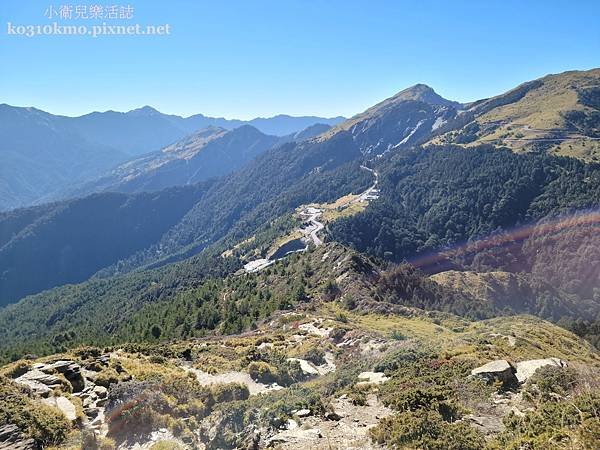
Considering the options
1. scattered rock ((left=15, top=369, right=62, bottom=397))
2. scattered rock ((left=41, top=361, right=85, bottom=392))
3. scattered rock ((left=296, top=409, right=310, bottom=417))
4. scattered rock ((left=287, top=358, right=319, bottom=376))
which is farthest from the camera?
scattered rock ((left=287, top=358, right=319, bottom=376))

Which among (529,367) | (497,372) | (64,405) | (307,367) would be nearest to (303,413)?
(497,372)

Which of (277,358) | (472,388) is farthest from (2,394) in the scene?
(472,388)

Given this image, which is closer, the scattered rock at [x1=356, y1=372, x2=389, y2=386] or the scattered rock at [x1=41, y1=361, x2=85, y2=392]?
the scattered rock at [x1=356, y1=372, x2=389, y2=386]

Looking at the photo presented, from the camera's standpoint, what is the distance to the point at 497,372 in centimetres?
1922

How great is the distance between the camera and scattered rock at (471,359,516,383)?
1914 cm

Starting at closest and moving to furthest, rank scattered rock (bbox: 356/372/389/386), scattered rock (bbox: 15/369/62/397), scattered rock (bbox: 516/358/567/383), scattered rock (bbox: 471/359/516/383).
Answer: scattered rock (bbox: 471/359/516/383) → scattered rock (bbox: 516/358/567/383) → scattered rock (bbox: 15/369/62/397) → scattered rock (bbox: 356/372/389/386)

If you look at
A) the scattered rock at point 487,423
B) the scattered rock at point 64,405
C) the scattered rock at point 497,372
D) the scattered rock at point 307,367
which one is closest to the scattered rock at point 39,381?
the scattered rock at point 64,405

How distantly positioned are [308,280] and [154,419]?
66008 mm

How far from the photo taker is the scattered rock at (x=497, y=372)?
62.8 feet

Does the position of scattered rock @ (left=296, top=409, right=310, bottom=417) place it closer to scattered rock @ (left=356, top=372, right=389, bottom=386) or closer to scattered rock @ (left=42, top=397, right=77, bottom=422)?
scattered rock @ (left=356, top=372, right=389, bottom=386)

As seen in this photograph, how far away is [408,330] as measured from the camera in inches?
1770

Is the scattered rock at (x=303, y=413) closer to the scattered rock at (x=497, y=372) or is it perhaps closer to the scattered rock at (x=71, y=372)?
the scattered rock at (x=497, y=372)

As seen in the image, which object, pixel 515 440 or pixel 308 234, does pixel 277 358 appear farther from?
pixel 308 234

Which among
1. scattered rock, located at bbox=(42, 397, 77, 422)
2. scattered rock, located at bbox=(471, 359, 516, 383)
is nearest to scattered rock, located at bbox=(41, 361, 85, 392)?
scattered rock, located at bbox=(42, 397, 77, 422)
